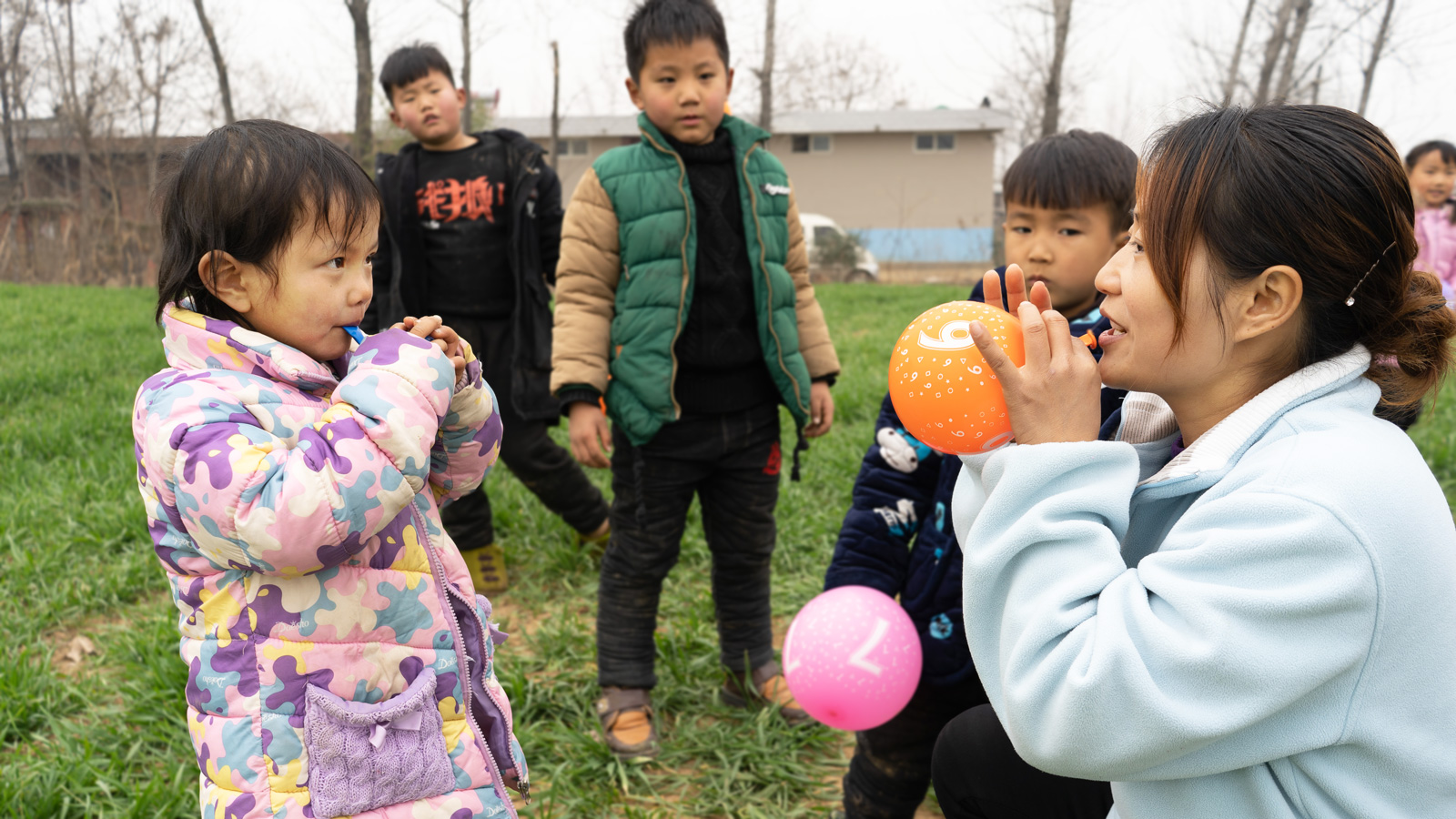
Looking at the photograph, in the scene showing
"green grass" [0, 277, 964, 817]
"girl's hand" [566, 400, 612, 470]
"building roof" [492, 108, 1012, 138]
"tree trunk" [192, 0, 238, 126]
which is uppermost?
"building roof" [492, 108, 1012, 138]

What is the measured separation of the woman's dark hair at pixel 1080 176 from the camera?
2.17 m

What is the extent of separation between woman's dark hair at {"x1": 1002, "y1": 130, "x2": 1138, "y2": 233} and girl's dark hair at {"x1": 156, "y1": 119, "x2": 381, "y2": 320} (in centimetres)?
148

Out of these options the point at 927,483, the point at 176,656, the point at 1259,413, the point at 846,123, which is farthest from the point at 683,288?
the point at 846,123

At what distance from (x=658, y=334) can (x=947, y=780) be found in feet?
4.78

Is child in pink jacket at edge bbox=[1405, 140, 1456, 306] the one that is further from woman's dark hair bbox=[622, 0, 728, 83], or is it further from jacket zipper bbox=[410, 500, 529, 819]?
jacket zipper bbox=[410, 500, 529, 819]

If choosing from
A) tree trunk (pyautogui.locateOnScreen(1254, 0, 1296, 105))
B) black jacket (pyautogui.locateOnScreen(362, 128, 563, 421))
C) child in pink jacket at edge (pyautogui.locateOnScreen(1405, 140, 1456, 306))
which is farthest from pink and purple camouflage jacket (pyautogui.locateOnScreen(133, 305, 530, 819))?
tree trunk (pyautogui.locateOnScreen(1254, 0, 1296, 105))

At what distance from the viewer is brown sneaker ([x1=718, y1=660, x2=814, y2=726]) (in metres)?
3.07

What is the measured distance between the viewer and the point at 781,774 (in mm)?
2742

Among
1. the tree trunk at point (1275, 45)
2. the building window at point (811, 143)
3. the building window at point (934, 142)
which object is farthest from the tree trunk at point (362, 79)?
the building window at point (934, 142)

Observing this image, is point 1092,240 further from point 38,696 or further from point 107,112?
point 107,112

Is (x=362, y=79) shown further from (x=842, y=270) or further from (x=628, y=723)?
(x=842, y=270)

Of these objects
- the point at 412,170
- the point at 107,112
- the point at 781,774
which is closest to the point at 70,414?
the point at 412,170

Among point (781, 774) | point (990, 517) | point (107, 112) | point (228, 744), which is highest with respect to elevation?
point (107, 112)

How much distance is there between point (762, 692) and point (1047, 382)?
2.06 metres
